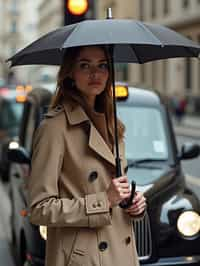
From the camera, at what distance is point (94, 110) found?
292 cm

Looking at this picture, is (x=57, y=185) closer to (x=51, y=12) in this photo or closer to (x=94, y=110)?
(x=94, y=110)

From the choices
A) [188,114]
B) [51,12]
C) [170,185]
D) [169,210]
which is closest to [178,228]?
[169,210]

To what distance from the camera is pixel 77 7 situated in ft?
22.6

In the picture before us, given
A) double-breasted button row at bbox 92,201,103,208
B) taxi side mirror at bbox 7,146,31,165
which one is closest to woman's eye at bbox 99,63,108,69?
double-breasted button row at bbox 92,201,103,208

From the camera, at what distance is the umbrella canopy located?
9.19ft

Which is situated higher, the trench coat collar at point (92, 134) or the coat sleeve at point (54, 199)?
the trench coat collar at point (92, 134)

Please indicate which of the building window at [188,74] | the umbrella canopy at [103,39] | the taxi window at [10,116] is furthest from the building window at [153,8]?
the umbrella canopy at [103,39]

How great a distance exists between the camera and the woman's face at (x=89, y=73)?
282 centimetres

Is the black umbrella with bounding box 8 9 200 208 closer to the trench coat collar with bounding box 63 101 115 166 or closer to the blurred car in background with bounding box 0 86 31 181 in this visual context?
the trench coat collar with bounding box 63 101 115 166

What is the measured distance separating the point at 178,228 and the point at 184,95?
3561 centimetres

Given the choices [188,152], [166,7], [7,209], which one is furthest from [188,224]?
[166,7]

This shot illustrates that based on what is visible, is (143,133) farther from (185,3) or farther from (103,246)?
(185,3)

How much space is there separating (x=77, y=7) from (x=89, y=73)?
14.0 feet

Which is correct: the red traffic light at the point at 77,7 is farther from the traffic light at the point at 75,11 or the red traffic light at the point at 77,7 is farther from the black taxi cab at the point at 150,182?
the black taxi cab at the point at 150,182
